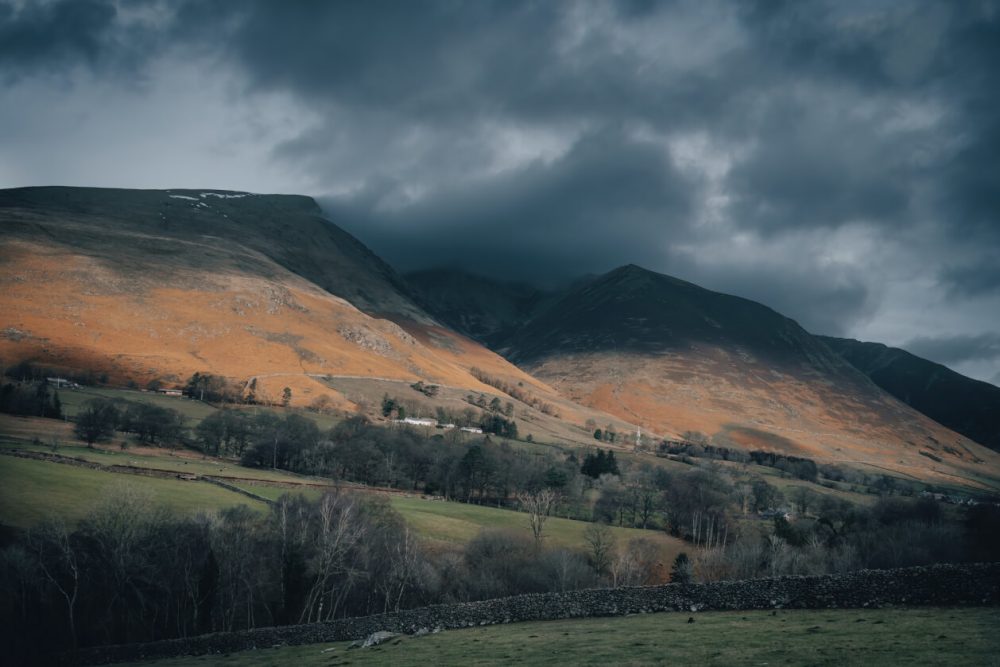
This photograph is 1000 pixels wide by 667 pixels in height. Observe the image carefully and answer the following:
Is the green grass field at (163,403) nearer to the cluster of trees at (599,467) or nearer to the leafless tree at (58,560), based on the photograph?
the cluster of trees at (599,467)

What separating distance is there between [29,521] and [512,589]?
144ft

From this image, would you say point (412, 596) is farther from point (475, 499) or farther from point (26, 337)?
point (26, 337)

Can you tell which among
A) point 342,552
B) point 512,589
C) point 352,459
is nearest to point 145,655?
point 342,552

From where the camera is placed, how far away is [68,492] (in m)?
63.5

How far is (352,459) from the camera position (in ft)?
373

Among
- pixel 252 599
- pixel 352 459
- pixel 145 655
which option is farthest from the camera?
pixel 352 459

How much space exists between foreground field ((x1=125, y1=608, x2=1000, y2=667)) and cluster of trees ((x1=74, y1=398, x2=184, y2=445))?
293 ft

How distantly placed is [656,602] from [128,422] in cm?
11863

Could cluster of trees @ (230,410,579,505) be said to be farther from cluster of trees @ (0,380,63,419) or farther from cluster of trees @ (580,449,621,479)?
cluster of trees @ (0,380,63,419)

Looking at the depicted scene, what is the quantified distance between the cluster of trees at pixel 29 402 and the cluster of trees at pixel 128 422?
5.90 metres

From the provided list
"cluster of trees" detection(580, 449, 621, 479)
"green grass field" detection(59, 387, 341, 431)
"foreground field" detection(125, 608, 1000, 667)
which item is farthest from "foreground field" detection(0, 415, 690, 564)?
"cluster of trees" detection(580, 449, 621, 479)

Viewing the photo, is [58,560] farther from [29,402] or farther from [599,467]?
[599,467]

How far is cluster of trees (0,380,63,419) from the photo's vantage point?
11232 cm

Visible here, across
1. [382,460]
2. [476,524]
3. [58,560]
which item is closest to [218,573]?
[58,560]
